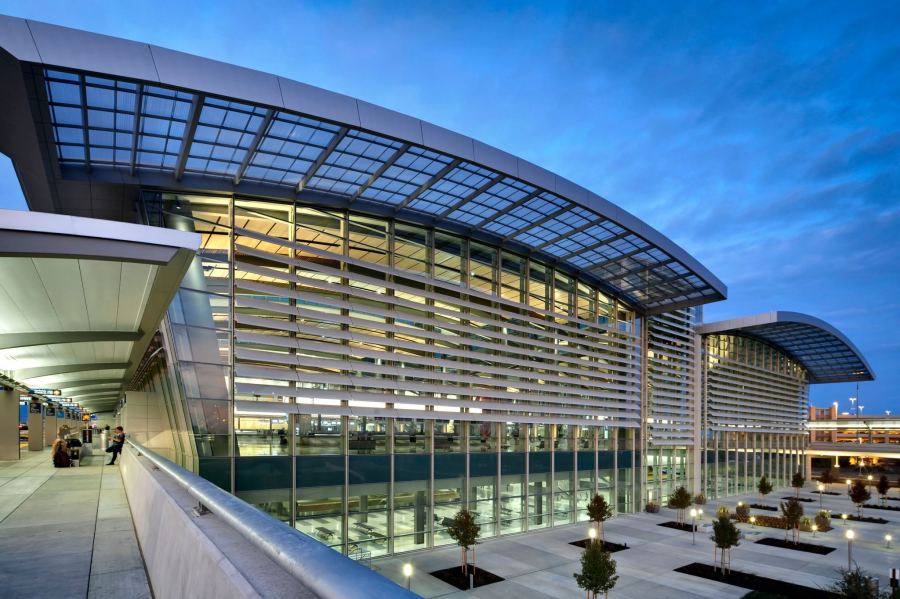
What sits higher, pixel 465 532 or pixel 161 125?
pixel 161 125

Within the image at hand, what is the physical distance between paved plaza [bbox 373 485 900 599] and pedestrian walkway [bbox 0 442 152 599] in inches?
437

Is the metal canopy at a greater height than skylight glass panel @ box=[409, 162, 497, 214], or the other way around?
skylight glass panel @ box=[409, 162, 497, 214]

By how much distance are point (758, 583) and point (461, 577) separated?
1100 centimetres

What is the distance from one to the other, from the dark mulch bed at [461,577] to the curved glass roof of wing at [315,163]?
45.1ft

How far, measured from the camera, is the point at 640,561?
2484 centimetres

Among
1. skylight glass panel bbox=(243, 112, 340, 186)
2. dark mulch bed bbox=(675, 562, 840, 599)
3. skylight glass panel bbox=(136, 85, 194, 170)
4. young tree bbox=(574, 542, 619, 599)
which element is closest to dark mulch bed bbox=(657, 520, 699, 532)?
dark mulch bed bbox=(675, 562, 840, 599)

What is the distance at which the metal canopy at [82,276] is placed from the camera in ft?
16.3

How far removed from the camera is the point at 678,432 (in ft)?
139

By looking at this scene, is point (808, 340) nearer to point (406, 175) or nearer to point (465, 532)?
point (465, 532)

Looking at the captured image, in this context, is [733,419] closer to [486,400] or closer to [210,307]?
[486,400]

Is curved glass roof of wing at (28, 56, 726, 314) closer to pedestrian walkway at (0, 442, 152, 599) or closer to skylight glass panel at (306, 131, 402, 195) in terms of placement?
skylight glass panel at (306, 131, 402, 195)

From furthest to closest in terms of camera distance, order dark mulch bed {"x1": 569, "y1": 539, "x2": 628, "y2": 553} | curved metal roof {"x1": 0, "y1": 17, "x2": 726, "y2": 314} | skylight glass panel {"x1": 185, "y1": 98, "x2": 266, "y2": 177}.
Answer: dark mulch bed {"x1": 569, "y1": 539, "x2": 628, "y2": 553} → skylight glass panel {"x1": 185, "y1": 98, "x2": 266, "y2": 177} → curved metal roof {"x1": 0, "y1": 17, "x2": 726, "y2": 314}

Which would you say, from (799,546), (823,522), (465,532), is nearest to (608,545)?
(465,532)

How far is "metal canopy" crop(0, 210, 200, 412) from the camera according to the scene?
495 centimetres
